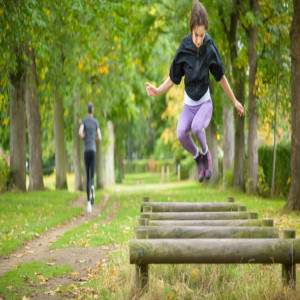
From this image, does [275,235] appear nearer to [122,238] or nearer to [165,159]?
[122,238]

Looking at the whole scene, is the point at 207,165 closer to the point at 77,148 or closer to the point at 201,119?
the point at 201,119

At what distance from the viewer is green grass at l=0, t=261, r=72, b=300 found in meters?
5.86

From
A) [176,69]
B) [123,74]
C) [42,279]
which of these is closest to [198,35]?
[176,69]

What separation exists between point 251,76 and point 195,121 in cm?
1156

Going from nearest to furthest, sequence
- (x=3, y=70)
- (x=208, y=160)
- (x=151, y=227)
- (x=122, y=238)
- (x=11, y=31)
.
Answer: (x=208, y=160) → (x=151, y=227) → (x=122, y=238) → (x=11, y=31) → (x=3, y=70)

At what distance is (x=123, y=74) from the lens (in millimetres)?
20750

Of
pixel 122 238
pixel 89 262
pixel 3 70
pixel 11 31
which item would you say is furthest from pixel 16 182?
pixel 89 262

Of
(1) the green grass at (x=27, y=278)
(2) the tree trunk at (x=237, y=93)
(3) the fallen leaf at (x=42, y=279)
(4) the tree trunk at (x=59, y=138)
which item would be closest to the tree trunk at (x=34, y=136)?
(4) the tree trunk at (x=59, y=138)

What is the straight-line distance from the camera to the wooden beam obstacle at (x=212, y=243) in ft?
15.8

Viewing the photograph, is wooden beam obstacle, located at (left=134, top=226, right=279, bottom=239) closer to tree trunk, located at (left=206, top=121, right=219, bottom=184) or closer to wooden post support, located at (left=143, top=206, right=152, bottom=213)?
wooden post support, located at (left=143, top=206, right=152, bottom=213)

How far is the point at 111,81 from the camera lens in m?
20.0

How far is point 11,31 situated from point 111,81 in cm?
976

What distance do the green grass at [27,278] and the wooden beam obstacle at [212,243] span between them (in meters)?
1.67

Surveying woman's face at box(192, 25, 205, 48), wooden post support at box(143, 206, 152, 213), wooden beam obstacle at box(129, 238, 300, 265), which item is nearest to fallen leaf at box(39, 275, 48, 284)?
wooden post support at box(143, 206, 152, 213)
